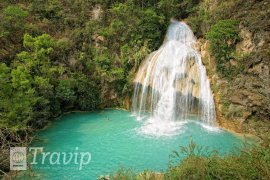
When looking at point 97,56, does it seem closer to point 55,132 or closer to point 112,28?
point 112,28

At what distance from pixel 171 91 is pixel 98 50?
5.32 metres

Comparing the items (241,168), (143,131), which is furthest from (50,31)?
(241,168)

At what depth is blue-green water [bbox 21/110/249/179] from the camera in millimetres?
10609

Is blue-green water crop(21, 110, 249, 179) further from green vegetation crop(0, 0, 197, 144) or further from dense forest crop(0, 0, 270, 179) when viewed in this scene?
green vegetation crop(0, 0, 197, 144)

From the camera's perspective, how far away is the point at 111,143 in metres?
12.7

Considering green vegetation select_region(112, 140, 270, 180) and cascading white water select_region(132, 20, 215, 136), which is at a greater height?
cascading white water select_region(132, 20, 215, 136)

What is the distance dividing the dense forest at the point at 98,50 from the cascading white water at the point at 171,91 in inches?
26.1

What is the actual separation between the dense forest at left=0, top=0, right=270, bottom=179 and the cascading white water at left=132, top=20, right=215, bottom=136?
0.66 metres

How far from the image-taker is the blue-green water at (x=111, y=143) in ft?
34.8

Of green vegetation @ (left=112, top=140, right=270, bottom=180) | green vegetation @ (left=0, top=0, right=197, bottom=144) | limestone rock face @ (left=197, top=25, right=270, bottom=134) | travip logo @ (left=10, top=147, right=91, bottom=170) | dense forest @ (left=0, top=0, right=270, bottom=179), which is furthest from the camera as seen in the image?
green vegetation @ (left=0, top=0, right=197, bottom=144)

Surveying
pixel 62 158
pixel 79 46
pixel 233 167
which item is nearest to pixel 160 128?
pixel 62 158

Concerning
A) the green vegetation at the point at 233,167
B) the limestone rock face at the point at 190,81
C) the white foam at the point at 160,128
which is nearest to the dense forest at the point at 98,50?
the limestone rock face at the point at 190,81

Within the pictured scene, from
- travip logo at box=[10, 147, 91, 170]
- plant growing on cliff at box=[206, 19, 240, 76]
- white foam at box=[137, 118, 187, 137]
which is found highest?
plant growing on cliff at box=[206, 19, 240, 76]

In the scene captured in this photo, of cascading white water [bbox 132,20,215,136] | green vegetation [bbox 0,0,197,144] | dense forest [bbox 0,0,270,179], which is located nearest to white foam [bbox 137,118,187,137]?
cascading white water [bbox 132,20,215,136]
